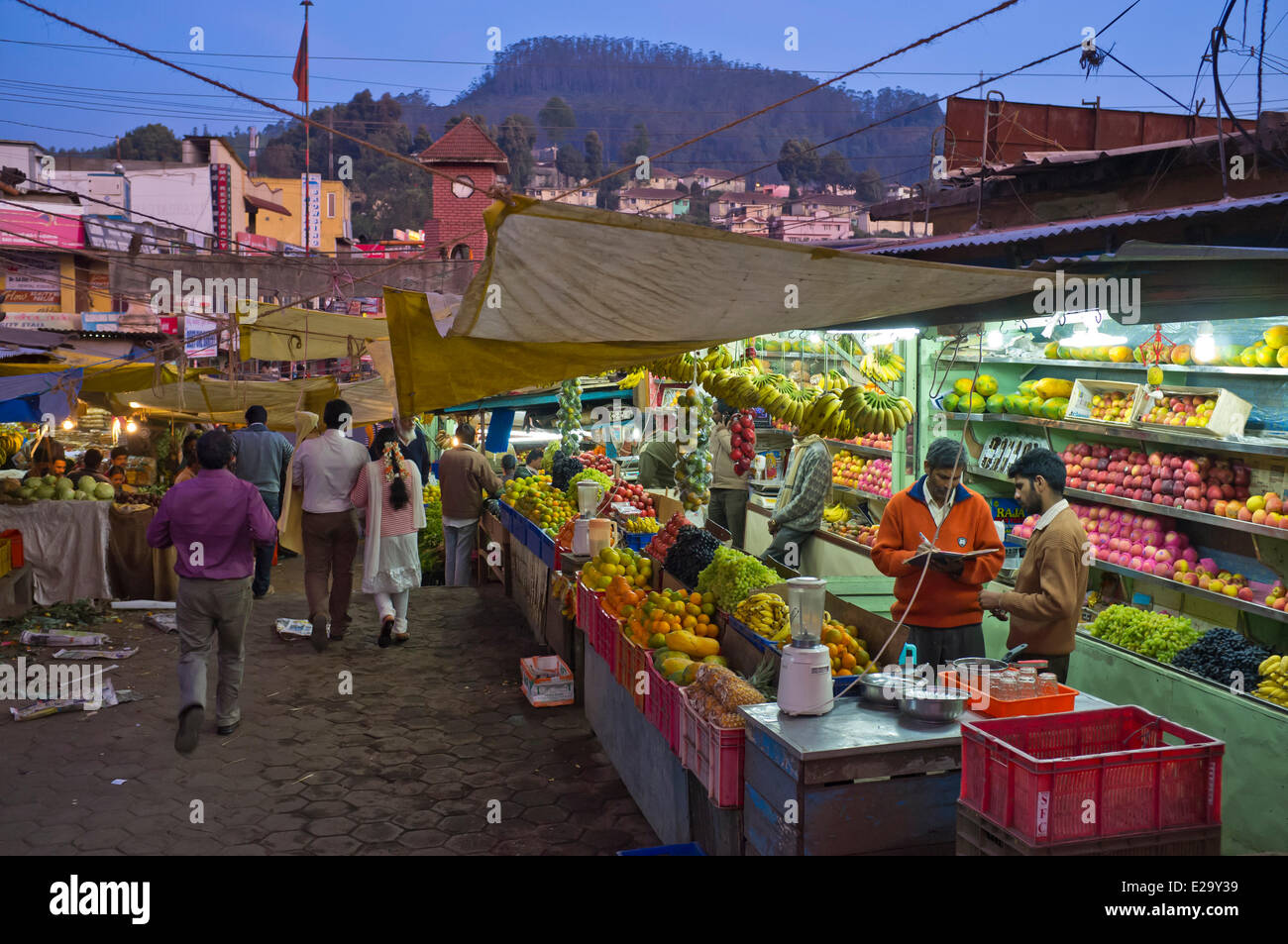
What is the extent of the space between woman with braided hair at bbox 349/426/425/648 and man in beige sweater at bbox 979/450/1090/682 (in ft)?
17.5

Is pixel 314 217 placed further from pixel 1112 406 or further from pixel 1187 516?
pixel 1187 516

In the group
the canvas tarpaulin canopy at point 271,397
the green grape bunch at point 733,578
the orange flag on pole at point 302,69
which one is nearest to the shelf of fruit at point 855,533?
the green grape bunch at point 733,578

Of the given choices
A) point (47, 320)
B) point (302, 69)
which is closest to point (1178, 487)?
point (302, 69)

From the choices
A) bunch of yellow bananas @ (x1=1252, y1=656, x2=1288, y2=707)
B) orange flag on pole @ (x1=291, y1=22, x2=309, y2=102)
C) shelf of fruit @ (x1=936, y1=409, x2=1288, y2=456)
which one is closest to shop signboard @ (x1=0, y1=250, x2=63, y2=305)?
orange flag on pole @ (x1=291, y1=22, x2=309, y2=102)

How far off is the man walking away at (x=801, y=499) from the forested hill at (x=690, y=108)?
106m

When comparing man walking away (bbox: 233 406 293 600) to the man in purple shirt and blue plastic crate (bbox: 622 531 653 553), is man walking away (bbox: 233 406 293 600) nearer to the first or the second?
the man in purple shirt

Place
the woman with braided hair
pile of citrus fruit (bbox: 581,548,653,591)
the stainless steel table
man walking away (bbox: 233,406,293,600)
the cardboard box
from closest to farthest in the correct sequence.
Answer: the stainless steel table, pile of citrus fruit (bbox: 581,548,653,591), the cardboard box, the woman with braided hair, man walking away (bbox: 233,406,293,600)

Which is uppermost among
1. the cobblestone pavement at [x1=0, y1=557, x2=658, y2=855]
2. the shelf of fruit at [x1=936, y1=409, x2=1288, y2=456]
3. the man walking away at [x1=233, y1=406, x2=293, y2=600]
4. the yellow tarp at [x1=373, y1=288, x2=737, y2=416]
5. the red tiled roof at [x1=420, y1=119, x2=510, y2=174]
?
the red tiled roof at [x1=420, y1=119, x2=510, y2=174]

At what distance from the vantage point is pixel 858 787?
126 inches

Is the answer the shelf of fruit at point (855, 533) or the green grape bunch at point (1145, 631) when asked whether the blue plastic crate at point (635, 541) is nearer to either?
the shelf of fruit at point (855, 533)

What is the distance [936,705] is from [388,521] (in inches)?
238

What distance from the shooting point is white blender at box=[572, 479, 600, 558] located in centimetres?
732

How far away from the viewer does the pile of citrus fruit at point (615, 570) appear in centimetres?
654

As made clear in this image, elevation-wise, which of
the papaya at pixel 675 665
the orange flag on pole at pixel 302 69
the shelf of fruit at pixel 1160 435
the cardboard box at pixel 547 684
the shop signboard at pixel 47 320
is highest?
the orange flag on pole at pixel 302 69
